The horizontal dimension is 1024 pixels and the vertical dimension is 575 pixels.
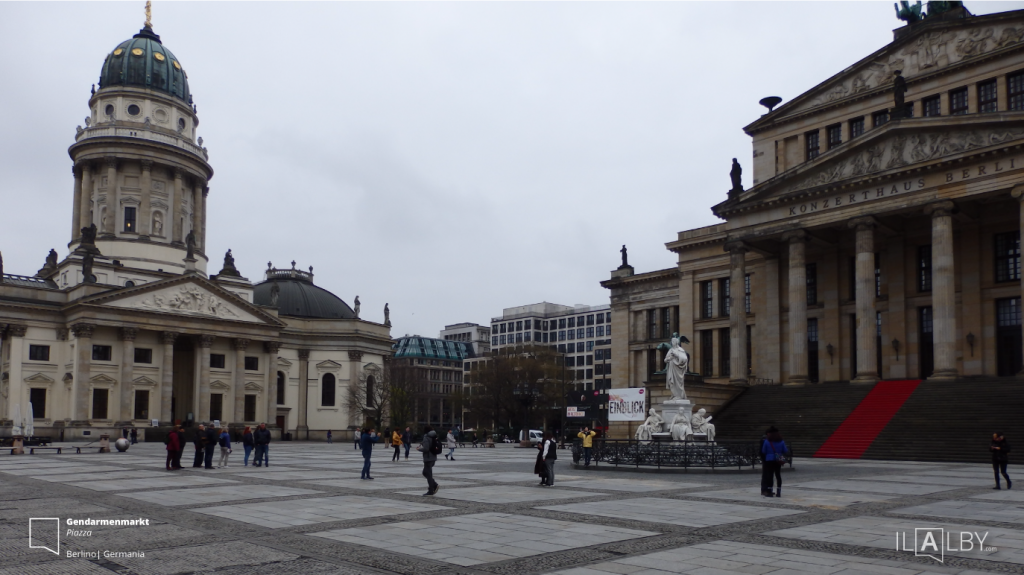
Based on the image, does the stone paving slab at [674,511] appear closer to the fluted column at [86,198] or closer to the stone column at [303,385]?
the stone column at [303,385]

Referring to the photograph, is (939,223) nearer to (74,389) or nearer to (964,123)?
(964,123)

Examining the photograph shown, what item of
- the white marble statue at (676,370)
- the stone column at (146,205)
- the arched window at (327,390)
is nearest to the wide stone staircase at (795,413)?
the white marble statue at (676,370)

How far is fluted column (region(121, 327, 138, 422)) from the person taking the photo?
235 feet

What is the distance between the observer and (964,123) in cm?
4291

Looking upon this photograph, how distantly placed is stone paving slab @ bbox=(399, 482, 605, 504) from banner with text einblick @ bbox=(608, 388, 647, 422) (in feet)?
80.6

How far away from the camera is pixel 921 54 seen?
51375 millimetres

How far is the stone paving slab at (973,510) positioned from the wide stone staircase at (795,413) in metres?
21.7

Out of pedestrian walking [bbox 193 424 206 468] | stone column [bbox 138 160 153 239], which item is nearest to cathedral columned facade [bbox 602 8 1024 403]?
pedestrian walking [bbox 193 424 206 468]

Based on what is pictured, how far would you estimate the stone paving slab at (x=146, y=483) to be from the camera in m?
21.9

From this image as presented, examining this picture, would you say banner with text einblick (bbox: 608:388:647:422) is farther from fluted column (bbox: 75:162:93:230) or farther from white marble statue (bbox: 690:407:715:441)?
fluted column (bbox: 75:162:93:230)

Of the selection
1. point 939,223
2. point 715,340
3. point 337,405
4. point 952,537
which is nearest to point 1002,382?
point 939,223

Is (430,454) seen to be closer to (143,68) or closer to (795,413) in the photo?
(795,413)

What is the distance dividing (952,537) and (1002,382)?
103 feet

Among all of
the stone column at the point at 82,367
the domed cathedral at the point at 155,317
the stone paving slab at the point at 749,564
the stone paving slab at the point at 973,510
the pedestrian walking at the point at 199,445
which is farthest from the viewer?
the domed cathedral at the point at 155,317
